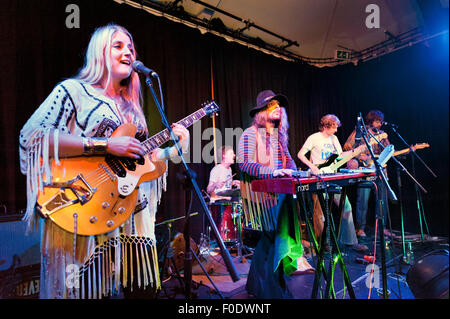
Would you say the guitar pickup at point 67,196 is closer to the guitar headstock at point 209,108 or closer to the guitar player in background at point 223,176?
the guitar headstock at point 209,108

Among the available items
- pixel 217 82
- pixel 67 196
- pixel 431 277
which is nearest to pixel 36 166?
pixel 67 196

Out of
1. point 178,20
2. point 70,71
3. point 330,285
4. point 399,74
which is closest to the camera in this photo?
point 330,285

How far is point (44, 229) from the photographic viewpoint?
1144mm

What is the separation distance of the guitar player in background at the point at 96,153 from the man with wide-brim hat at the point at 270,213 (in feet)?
2.18

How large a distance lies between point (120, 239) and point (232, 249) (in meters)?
2.71

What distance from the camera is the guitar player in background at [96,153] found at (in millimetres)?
1157

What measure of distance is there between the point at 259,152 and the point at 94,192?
134cm

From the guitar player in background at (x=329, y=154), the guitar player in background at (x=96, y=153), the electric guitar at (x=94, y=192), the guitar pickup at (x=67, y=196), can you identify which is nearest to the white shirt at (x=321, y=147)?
the guitar player in background at (x=329, y=154)

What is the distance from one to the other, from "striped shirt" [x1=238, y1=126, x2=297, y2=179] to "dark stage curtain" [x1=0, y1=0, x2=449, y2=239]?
66 centimetres

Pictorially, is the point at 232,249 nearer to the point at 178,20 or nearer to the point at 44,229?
the point at 44,229

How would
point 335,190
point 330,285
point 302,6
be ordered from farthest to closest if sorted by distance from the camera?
point 302,6 < point 330,285 < point 335,190

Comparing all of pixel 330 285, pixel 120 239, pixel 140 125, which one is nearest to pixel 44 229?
pixel 120 239

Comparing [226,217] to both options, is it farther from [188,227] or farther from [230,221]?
[188,227]

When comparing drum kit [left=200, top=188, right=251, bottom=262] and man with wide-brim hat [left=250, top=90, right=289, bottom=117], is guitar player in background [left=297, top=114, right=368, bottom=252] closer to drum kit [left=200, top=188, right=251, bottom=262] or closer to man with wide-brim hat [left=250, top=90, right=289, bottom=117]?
drum kit [left=200, top=188, right=251, bottom=262]
